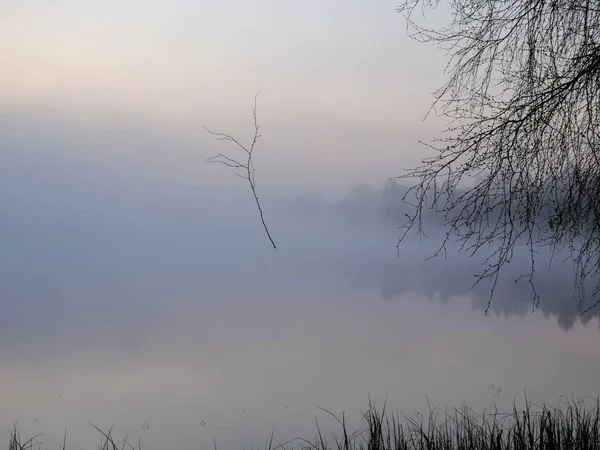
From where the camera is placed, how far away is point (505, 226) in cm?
379

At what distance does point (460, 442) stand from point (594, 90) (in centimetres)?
223

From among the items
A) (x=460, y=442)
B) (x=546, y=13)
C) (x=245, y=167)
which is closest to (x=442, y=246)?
(x=460, y=442)

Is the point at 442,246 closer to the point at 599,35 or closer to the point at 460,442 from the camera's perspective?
the point at 460,442

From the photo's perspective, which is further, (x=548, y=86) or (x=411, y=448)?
(x=548, y=86)

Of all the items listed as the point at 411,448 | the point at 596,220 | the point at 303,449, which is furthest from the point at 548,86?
the point at 303,449

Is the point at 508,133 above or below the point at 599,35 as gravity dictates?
below

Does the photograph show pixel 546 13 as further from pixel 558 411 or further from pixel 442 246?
pixel 558 411

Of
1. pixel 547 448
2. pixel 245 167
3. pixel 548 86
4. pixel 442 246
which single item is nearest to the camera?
pixel 547 448

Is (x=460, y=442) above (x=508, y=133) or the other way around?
the other way around

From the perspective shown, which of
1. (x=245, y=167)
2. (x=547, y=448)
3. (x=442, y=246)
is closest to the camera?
(x=547, y=448)

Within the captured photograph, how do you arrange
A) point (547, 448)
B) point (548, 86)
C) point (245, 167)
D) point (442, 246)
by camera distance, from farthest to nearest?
1. point (245, 167)
2. point (548, 86)
3. point (442, 246)
4. point (547, 448)

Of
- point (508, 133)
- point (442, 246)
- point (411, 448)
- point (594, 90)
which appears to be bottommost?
point (411, 448)

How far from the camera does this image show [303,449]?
337 centimetres

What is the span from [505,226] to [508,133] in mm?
554
